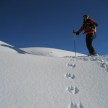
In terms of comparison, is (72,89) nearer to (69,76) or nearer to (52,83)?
(52,83)

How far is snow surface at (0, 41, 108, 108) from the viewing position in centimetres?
419

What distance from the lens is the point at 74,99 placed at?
14.4 feet

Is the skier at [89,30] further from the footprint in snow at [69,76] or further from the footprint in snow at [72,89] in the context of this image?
the footprint in snow at [72,89]

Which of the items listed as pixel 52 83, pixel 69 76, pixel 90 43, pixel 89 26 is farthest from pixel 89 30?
pixel 52 83

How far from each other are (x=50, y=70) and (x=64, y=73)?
36 centimetres

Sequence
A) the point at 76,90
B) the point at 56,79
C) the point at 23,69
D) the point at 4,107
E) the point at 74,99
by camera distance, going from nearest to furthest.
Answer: the point at 4,107
the point at 74,99
the point at 76,90
the point at 56,79
the point at 23,69

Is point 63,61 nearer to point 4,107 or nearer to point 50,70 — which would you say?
point 50,70

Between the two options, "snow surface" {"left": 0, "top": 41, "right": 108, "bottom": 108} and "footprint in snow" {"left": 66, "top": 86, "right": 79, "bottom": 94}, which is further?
"footprint in snow" {"left": 66, "top": 86, "right": 79, "bottom": 94}

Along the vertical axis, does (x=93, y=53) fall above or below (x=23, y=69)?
above

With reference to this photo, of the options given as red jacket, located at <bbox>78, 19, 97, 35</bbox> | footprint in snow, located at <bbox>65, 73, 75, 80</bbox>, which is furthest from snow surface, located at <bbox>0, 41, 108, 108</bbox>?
red jacket, located at <bbox>78, 19, 97, 35</bbox>

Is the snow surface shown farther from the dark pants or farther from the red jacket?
the red jacket

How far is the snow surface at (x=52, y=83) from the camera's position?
4.19 metres

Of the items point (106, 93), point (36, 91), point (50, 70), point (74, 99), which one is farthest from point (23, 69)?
point (106, 93)

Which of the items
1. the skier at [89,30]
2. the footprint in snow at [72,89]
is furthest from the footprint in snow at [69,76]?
the skier at [89,30]
